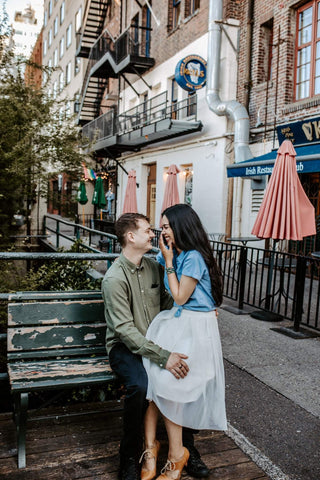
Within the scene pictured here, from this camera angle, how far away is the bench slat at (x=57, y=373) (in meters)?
2.71

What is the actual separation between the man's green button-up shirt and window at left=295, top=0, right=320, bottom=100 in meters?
9.71

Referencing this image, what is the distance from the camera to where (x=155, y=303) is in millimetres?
3041

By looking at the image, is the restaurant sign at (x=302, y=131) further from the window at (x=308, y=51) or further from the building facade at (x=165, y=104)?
the building facade at (x=165, y=104)

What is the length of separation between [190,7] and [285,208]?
13014 millimetres

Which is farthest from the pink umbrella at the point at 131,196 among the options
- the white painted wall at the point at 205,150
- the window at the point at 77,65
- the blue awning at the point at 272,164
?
the window at the point at 77,65

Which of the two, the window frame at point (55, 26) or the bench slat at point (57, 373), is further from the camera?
the window frame at point (55, 26)

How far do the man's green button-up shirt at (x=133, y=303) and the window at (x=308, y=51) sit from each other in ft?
31.8

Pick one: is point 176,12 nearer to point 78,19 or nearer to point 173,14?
point 173,14

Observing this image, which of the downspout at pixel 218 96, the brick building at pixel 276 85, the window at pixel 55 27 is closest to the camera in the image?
the brick building at pixel 276 85

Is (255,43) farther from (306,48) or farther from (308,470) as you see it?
(308,470)

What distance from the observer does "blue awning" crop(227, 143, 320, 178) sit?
27.9ft

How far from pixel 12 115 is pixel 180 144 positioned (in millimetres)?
8669

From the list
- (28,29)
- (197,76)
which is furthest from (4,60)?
(28,29)

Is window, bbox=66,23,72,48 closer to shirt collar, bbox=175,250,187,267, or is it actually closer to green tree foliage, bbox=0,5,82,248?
green tree foliage, bbox=0,5,82,248
